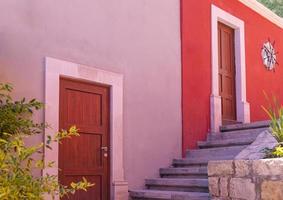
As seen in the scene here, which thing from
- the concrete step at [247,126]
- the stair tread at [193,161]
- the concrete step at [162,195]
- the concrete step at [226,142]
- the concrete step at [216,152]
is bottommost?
the concrete step at [162,195]

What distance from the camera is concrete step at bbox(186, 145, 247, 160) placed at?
21.7 feet

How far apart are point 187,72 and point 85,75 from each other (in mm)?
2433

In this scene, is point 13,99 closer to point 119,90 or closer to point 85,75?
point 85,75

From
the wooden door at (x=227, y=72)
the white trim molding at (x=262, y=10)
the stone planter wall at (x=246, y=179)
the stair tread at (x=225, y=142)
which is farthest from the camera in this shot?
the white trim molding at (x=262, y=10)

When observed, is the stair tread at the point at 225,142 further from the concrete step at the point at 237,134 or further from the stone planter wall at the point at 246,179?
the stone planter wall at the point at 246,179

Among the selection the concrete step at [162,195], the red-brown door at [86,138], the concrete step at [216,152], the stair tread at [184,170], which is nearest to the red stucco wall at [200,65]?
the concrete step at [216,152]

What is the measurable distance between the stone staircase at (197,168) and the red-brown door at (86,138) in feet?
2.07

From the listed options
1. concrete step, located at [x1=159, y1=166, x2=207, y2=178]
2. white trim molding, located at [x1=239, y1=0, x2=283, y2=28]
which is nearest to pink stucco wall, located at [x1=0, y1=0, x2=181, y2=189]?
concrete step, located at [x1=159, y1=166, x2=207, y2=178]

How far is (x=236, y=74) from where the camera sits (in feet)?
29.5

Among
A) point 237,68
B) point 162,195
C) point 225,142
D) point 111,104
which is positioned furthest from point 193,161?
point 237,68

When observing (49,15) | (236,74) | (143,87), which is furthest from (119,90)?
(236,74)

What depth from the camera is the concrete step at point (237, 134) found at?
273 inches

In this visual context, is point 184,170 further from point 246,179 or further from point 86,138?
point 246,179

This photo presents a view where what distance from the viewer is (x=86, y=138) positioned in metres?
5.86
